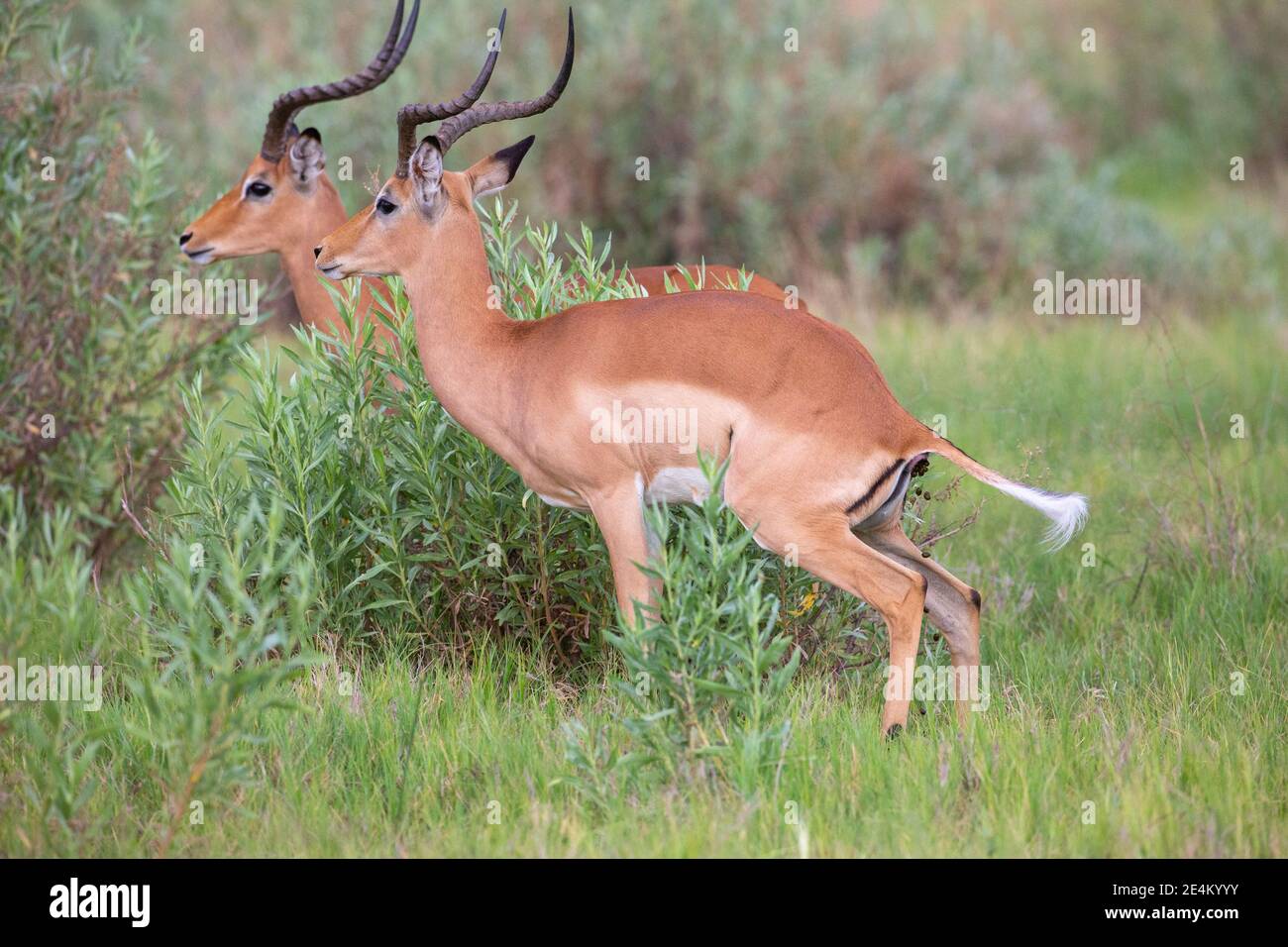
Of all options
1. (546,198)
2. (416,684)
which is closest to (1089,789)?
(416,684)

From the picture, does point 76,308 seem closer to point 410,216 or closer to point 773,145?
point 410,216

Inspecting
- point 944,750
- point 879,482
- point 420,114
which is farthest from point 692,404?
point 420,114

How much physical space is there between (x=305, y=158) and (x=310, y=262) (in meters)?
0.48

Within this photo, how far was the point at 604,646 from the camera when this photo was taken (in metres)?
5.29

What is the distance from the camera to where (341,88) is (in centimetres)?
619

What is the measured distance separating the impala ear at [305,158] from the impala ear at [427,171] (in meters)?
2.54

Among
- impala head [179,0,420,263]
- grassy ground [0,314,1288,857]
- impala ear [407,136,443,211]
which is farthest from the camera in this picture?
impala head [179,0,420,263]

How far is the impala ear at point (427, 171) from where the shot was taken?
15.9 feet

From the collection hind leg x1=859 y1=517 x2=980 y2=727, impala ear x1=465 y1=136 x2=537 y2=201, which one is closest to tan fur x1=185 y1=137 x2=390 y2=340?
impala ear x1=465 y1=136 x2=537 y2=201

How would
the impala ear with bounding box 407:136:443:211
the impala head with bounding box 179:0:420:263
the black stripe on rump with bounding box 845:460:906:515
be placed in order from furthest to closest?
the impala head with bounding box 179:0:420:263, the impala ear with bounding box 407:136:443:211, the black stripe on rump with bounding box 845:460:906:515

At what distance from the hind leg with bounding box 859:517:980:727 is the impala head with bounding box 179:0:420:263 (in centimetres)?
360

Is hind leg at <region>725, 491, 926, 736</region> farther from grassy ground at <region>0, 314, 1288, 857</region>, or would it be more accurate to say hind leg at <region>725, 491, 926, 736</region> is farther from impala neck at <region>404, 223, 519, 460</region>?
impala neck at <region>404, 223, 519, 460</region>

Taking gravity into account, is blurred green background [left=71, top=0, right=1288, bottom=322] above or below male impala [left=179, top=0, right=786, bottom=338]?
above

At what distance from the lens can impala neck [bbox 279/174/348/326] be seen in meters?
7.38
